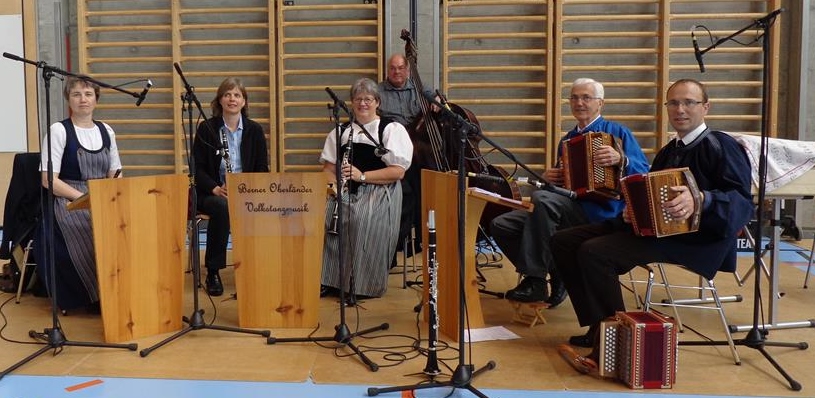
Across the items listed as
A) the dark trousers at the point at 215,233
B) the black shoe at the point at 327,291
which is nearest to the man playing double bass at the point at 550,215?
the black shoe at the point at 327,291

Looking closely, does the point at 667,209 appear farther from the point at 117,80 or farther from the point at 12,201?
the point at 117,80

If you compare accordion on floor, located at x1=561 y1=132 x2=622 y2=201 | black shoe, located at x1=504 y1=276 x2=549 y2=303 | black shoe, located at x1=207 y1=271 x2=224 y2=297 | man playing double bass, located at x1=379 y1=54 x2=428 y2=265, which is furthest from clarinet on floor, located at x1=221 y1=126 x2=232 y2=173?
accordion on floor, located at x1=561 y1=132 x2=622 y2=201

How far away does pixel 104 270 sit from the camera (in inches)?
108

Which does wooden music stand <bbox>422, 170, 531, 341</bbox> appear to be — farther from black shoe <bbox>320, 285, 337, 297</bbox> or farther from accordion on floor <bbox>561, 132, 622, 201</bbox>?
black shoe <bbox>320, 285, 337, 297</bbox>

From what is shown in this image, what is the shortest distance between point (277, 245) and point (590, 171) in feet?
5.09

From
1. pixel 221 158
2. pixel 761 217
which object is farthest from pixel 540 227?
pixel 221 158

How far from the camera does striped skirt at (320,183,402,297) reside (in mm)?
3615

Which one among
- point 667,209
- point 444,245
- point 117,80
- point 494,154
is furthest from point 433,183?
point 117,80

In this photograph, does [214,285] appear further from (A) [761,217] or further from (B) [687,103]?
(A) [761,217]

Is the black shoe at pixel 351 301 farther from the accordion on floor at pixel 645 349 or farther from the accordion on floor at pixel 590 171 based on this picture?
the accordion on floor at pixel 645 349

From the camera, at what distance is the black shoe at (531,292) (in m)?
3.15

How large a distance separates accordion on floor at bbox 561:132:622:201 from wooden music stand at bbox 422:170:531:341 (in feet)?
1.59

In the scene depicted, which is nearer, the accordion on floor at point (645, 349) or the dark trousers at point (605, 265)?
the accordion on floor at point (645, 349)

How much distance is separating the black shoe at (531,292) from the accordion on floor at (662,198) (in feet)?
Answer: 2.47
